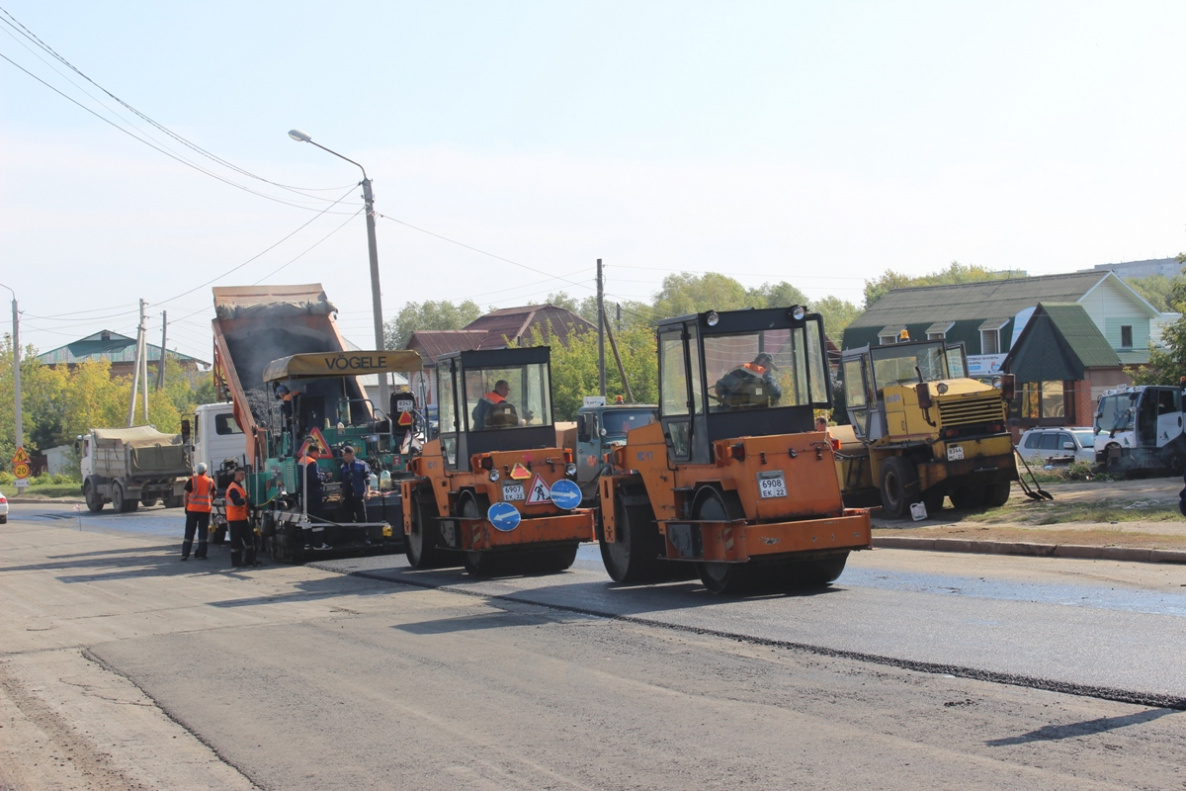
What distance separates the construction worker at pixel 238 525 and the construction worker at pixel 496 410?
551 centimetres

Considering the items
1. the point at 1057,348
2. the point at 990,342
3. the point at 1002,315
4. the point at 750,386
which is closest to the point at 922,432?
the point at 750,386

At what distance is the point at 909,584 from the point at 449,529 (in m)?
5.78

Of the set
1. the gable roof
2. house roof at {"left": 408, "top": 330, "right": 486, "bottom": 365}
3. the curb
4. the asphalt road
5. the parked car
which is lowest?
the asphalt road

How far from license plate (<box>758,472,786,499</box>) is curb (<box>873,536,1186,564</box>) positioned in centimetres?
467

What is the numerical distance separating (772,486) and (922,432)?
9.31 metres

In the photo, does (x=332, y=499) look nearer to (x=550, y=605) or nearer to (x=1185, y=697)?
(x=550, y=605)

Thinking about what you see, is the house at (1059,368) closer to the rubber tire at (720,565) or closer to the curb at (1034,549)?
the curb at (1034,549)

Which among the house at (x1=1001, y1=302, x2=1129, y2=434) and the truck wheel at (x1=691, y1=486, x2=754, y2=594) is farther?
the house at (x1=1001, y1=302, x2=1129, y2=434)

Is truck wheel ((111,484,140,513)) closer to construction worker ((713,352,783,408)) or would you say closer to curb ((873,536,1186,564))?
curb ((873,536,1186,564))

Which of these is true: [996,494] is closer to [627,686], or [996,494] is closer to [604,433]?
[604,433]

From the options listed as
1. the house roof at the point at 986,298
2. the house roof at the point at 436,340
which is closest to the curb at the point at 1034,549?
the house roof at the point at 986,298

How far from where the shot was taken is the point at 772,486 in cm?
1173

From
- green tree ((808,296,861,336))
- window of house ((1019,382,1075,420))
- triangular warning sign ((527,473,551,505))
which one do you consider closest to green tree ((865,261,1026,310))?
green tree ((808,296,861,336))

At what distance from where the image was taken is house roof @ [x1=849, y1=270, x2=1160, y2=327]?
57375 millimetres
